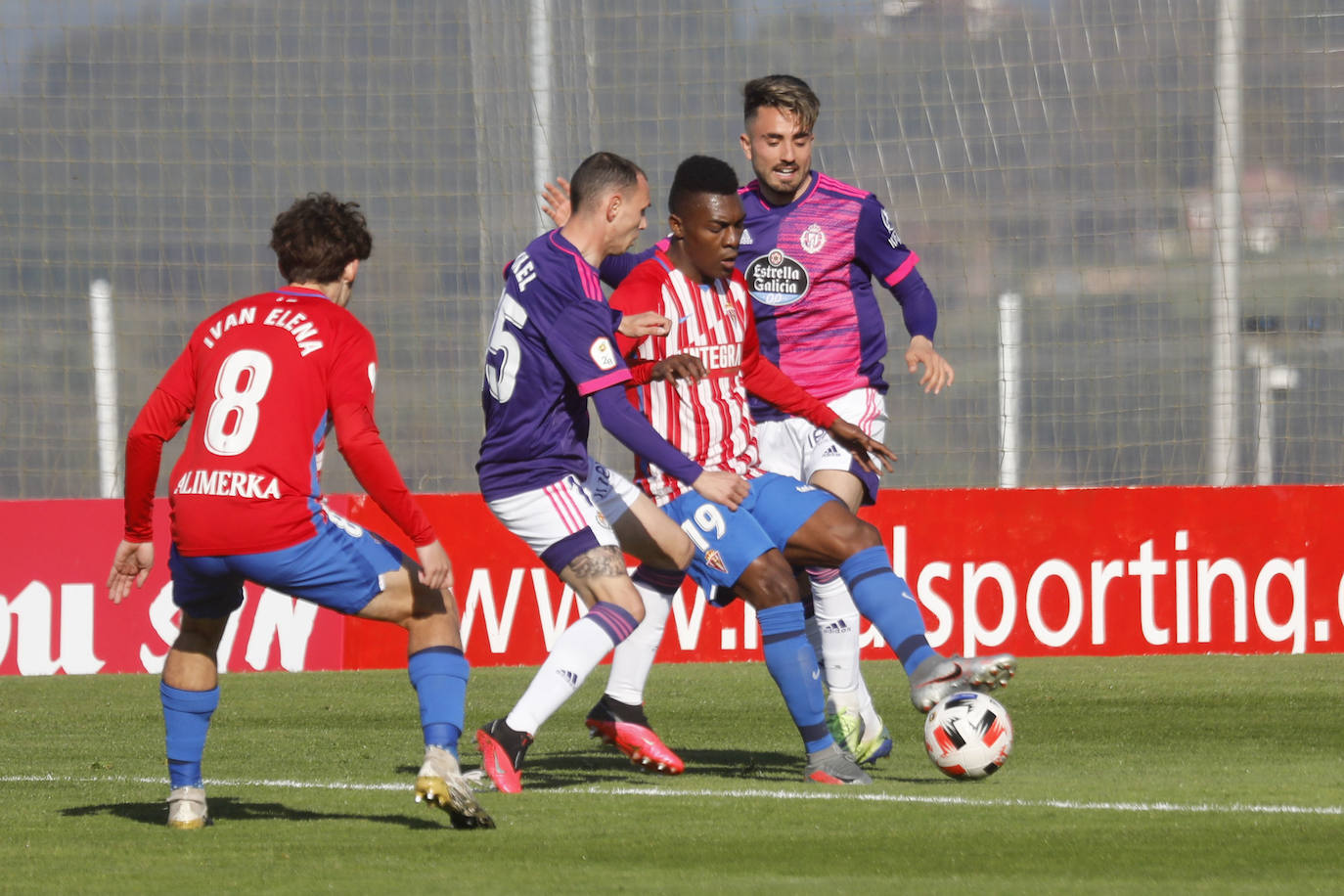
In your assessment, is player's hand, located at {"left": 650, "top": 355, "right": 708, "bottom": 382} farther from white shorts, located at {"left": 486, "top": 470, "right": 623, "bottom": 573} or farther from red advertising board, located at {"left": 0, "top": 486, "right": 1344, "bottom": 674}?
red advertising board, located at {"left": 0, "top": 486, "right": 1344, "bottom": 674}

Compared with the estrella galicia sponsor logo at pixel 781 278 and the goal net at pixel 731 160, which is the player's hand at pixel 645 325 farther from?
the goal net at pixel 731 160

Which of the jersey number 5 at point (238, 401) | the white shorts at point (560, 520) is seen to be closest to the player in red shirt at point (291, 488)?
the jersey number 5 at point (238, 401)

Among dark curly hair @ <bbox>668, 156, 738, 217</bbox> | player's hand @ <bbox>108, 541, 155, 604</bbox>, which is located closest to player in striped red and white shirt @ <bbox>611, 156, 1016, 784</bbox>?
dark curly hair @ <bbox>668, 156, 738, 217</bbox>

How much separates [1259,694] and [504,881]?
5.36 metres

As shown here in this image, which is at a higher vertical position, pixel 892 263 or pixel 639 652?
pixel 892 263

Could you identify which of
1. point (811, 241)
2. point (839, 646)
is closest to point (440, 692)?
point (839, 646)

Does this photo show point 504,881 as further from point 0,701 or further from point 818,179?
point 0,701

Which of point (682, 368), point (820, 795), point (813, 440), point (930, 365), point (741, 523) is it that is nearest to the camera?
point (820, 795)

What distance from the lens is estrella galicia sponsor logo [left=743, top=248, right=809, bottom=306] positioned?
7414mm

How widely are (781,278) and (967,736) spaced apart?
7.06ft

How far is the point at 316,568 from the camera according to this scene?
5191 millimetres

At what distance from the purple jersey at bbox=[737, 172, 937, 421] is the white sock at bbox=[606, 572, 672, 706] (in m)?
0.85

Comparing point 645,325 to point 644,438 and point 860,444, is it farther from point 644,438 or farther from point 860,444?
point 860,444

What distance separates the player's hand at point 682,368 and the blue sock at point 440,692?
1.36 meters
